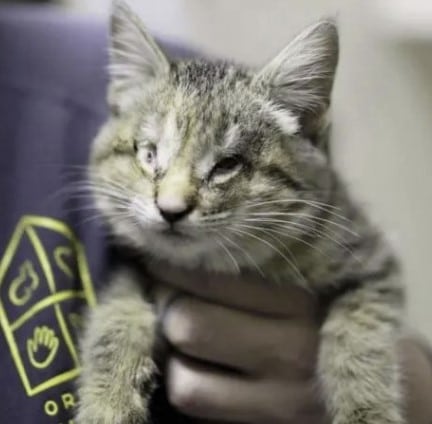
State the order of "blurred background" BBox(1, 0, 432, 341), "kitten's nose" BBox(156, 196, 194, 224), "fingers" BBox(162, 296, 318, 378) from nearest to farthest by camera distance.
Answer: "kitten's nose" BBox(156, 196, 194, 224)
"fingers" BBox(162, 296, 318, 378)
"blurred background" BBox(1, 0, 432, 341)

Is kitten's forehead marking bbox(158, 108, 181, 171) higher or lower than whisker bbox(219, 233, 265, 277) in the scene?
higher

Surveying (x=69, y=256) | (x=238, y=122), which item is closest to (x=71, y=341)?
(x=69, y=256)

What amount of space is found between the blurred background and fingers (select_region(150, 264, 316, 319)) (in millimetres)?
1069

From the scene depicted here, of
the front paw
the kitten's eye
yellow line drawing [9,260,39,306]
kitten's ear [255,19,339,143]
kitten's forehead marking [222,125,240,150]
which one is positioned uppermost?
kitten's ear [255,19,339,143]

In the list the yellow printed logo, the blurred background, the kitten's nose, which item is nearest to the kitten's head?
the kitten's nose

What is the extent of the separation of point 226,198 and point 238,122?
116 mm

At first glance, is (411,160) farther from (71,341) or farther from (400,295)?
(71,341)

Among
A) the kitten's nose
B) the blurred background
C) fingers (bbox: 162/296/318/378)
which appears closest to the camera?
the kitten's nose

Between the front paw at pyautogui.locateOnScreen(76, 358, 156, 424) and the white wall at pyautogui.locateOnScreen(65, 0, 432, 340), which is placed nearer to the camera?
the front paw at pyautogui.locateOnScreen(76, 358, 156, 424)

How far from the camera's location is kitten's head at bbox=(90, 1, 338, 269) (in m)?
0.89

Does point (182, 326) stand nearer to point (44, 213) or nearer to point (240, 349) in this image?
point (240, 349)

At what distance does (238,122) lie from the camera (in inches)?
36.9

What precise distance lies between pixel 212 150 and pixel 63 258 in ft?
0.84

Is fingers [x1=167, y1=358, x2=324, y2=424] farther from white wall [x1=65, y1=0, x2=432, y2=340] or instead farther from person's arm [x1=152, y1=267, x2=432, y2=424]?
white wall [x1=65, y1=0, x2=432, y2=340]
